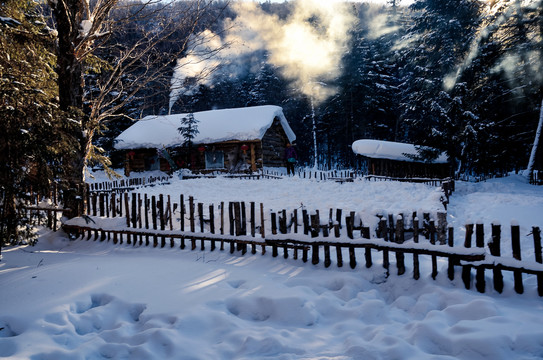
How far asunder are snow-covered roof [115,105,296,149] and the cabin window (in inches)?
65.1

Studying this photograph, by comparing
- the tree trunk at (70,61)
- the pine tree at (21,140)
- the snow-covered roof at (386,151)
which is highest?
the tree trunk at (70,61)

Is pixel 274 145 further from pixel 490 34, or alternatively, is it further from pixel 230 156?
pixel 490 34

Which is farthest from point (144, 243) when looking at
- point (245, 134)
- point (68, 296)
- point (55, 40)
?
point (245, 134)

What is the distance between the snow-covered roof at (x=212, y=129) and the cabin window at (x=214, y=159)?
5.42 feet

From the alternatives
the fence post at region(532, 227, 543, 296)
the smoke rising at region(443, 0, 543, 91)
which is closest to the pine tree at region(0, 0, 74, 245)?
the fence post at region(532, 227, 543, 296)

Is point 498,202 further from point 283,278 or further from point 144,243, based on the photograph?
point 144,243

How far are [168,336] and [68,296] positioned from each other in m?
1.60

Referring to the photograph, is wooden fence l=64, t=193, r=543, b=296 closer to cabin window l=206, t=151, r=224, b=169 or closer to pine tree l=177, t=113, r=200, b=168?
pine tree l=177, t=113, r=200, b=168

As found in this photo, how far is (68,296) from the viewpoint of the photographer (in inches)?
136

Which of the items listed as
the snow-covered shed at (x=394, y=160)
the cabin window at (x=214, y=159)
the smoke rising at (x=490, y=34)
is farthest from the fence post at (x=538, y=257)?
the cabin window at (x=214, y=159)

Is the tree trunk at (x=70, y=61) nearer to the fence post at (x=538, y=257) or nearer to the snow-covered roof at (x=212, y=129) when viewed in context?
the fence post at (x=538, y=257)

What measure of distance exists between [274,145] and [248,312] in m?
23.5

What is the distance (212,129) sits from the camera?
23.9 m

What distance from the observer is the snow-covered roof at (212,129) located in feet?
73.3
